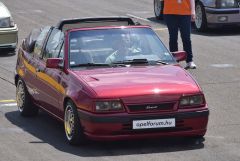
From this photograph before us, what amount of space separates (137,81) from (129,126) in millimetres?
644

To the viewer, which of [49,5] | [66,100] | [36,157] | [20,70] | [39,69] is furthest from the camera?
[49,5]

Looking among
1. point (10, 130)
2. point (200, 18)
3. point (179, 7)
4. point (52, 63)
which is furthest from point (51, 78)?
point (200, 18)

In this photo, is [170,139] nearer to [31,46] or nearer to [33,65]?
[33,65]

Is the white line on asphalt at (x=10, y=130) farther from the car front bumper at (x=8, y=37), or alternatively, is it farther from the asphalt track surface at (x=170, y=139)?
the car front bumper at (x=8, y=37)

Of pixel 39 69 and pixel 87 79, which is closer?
pixel 87 79

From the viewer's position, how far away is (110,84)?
10.7 m

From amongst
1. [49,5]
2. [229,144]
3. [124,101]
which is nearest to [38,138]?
[124,101]

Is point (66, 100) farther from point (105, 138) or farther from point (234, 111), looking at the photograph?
point (234, 111)

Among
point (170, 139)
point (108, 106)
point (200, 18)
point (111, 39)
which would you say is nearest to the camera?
point (108, 106)

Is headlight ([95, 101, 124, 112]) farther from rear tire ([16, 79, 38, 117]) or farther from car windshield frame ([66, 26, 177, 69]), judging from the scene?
rear tire ([16, 79, 38, 117])

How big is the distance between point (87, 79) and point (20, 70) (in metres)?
2.87

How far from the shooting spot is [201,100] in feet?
35.0

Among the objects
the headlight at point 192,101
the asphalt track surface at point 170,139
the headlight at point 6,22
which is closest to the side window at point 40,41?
the asphalt track surface at point 170,139

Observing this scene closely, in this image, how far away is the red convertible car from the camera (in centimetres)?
1041
